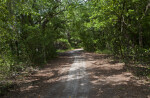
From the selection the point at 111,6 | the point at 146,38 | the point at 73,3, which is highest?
the point at 73,3

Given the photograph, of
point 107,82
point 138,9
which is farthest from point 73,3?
point 107,82

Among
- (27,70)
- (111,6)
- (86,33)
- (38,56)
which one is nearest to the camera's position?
(111,6)

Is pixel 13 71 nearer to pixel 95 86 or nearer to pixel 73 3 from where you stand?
pixel 95 86

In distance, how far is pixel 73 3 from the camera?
14.0 meters

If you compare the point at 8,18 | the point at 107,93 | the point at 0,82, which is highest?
the point at 8,18

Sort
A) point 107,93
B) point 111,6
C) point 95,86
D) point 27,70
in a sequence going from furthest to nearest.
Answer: point 27,70 < point 111,6 < point 95,86 < point 107,93

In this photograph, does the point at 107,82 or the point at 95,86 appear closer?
the point at 95,86

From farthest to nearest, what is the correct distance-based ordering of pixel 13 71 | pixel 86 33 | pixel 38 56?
1. pixel 86 33
2. pixel 38 56
3. pixel 13 71

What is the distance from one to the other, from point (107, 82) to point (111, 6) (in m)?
4.27

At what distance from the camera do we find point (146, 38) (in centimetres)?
1472

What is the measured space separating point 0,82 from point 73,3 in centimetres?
1111

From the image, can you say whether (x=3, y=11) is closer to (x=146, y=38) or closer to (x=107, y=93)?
(x=107, y=93)

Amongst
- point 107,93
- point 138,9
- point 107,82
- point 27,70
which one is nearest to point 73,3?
point 138,9

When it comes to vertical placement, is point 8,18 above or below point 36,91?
above
